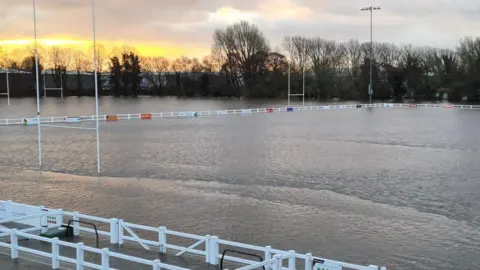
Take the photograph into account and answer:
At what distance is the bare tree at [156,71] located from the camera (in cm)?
17062

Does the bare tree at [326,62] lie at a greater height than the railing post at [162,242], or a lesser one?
greater

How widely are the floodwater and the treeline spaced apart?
80311 millimetres

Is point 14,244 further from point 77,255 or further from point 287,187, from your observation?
point 287,187

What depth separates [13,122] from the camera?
54562 millimetres

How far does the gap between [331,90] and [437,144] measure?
304ft

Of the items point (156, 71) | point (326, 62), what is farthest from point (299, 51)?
point (156, 71)

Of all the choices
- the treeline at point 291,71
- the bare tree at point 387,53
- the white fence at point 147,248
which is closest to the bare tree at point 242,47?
the treeline at point 291,71

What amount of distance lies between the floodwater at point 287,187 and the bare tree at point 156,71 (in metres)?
131

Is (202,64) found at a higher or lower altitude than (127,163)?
higher

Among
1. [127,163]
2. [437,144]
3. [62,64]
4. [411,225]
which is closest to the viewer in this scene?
[411,225]

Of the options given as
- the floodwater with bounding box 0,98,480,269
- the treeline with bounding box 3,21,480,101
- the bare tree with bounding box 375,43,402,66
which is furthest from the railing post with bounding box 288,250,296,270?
the bare tree with bounding box 375,43,402,66

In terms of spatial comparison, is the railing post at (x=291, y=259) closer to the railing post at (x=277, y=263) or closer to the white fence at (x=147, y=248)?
the white fence at (x=147, y=248)

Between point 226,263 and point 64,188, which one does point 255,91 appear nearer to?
point 64,188

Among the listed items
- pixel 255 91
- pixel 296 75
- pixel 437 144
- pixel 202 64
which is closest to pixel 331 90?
pixel 296 75
